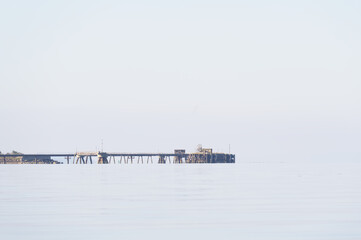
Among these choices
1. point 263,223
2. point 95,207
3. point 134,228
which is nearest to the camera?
point 134,228

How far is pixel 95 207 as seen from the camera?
42.8m

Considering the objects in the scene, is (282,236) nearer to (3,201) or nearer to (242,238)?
(242,238)

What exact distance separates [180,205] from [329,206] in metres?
9.11

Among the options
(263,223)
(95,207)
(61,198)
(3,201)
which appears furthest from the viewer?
(61,198)

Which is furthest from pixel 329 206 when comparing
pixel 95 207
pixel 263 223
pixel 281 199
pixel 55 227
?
pixel 55 227

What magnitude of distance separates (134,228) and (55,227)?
361 cm

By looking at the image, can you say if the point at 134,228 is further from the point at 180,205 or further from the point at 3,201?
the point at 3,201

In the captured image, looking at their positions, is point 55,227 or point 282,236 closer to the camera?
point 282,236

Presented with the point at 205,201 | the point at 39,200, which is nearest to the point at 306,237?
the point at 205,201

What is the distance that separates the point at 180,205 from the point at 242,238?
15894 millimetres

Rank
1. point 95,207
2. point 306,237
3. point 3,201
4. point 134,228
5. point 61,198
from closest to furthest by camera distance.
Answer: point 306,237, point 134,228, point 95,207, point 3,201, point 61,198

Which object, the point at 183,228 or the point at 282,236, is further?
the point at 183,228

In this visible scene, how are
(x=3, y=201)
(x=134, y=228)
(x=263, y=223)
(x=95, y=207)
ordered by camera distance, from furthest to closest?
(x=3, y=201) → (x=95, y=207) → (x=263, y=223) → (x=134, y=228)

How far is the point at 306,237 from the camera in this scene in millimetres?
28391
